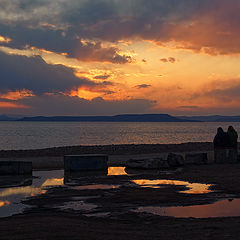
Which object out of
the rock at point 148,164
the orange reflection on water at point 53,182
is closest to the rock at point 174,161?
the rock at point 148,164

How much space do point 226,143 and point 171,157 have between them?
402 centimetres

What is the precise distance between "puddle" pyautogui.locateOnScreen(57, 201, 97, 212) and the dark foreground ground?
0.29m

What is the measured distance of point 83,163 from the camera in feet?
66.8

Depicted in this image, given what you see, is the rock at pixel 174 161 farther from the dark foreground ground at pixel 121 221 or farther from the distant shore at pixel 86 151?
the distant shore at pixel 86 151

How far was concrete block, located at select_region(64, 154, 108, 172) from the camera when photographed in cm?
2023

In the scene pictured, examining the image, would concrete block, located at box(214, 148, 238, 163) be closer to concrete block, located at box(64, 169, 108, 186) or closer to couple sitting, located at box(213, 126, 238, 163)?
couple sitting, located at box(213, 126, 238, 163)

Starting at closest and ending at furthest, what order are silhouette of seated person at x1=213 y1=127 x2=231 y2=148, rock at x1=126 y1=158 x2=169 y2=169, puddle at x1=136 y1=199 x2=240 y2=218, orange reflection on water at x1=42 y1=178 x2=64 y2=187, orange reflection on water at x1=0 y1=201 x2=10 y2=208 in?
puddle at x1=136 y1=199 x2=240 y2=218, orange reflection on water at x1=0 y1=201 x2=10 y2=208, orange reflection on water at x1=42 y1=178 x2=64 y2=187, rock at x1=126 y1=158 x2=169 y2=169, silhouette of seated person at x1=213 y1=127 x2=231 y2=148

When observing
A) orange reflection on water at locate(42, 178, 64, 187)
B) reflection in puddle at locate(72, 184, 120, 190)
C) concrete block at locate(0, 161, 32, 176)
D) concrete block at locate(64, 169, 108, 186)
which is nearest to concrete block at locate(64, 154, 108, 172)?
concrete block at locate(64, 169, 108, 186)

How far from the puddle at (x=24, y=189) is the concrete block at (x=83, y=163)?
0.57m

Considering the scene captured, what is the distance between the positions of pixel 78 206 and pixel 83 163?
30.1ft

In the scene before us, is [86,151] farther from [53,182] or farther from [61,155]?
[53,182]

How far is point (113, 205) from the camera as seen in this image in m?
11.4

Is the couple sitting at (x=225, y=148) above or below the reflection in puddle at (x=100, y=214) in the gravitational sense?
above

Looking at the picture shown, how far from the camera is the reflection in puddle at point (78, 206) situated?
35.8ft
